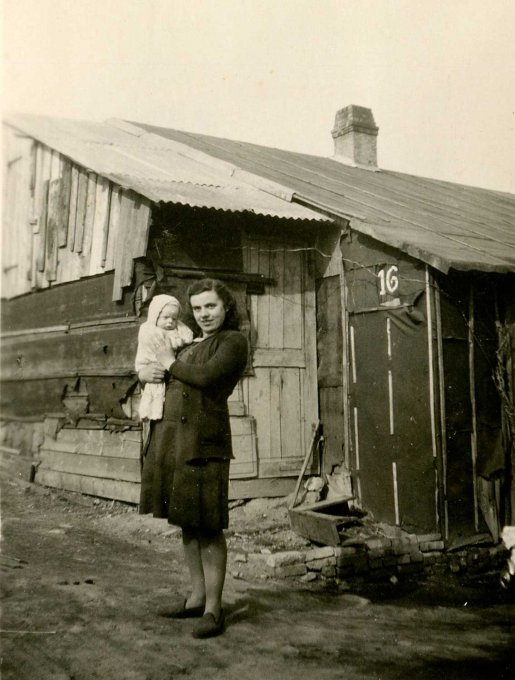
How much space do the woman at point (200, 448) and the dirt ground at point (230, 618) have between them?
0.33m

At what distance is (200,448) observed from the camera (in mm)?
3578

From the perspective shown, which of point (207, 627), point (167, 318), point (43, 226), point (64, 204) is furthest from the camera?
point (43, 226)

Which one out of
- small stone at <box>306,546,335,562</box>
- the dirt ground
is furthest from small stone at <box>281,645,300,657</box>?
small stone at <box>306,546,335,562</box>

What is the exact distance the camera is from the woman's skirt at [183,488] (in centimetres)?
356

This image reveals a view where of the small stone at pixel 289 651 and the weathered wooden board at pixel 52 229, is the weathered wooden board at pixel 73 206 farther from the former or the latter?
the small stone at pixel 289 651

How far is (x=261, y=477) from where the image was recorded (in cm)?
744

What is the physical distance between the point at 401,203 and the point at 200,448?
6.63 m

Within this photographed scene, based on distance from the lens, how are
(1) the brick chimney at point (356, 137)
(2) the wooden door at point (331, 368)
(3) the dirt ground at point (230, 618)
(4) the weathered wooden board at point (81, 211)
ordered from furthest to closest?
(1) the brick chimney at point (356, 137) < (4) the weathered wooden board at point (81, 211) < (2) the wooden door at point (331, 368) < (3) the dirt ground at point (230, 618)

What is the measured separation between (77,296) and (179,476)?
5.27 meters

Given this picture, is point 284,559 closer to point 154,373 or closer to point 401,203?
point 154,373

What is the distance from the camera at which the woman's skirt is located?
3562 mm

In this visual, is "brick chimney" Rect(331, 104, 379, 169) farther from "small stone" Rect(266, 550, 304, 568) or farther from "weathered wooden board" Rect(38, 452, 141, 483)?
"small stone" Rect(266, 550, 304, 568)

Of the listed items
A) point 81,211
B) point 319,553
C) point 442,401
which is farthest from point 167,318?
point 81,211

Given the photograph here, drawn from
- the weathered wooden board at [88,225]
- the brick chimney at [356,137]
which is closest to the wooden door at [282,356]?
the weathered wooden board at [88,225]
